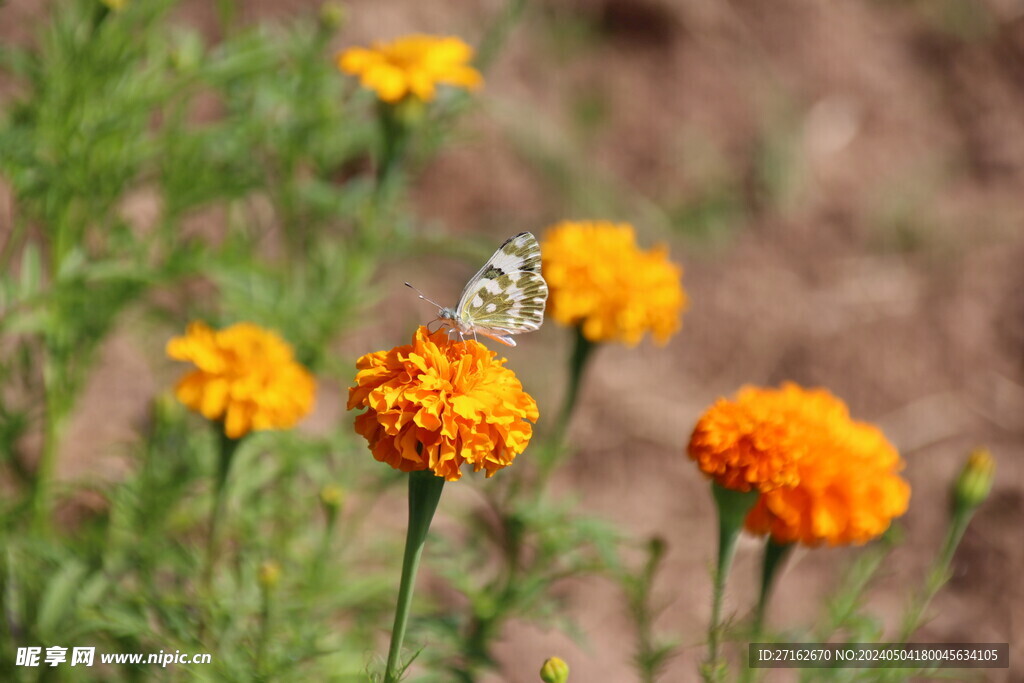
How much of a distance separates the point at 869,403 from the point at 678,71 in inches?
81.3

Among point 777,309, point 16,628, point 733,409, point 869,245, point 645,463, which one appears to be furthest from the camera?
point 869,245

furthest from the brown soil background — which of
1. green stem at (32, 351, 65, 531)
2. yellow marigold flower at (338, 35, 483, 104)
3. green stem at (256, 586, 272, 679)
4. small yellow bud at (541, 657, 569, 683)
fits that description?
small yellow bud at (541, 657, 569, 683)

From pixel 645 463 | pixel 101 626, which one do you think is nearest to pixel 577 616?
pixel 645 463

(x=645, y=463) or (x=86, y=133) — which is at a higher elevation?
(x=86, y=133)

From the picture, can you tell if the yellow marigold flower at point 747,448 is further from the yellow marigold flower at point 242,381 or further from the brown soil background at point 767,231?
the brown soil background at point 767,231

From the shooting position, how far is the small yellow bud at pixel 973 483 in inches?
88.0

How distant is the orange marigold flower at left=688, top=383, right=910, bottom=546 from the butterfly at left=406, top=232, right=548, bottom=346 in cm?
39

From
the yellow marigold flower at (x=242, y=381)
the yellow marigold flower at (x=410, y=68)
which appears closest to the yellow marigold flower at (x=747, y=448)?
the yellow marigold flower at (x=242, y=381)

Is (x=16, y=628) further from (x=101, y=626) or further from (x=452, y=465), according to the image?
(x=452, y=465)

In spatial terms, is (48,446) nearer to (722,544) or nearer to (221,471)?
(221,471)

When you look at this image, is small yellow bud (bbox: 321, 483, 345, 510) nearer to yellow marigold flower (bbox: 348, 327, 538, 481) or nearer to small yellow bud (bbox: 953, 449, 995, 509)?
yellow marigold flower (bbox: 348, 327, 538, 481)

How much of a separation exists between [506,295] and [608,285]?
0.56 m

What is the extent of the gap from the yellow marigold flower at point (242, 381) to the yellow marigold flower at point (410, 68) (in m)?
0.78

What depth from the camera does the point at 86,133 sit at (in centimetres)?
253
